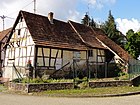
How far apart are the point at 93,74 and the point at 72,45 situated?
4830mm

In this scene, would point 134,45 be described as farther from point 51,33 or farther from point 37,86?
point 37,86

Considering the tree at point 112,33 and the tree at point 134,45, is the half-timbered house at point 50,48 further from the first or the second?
the tree at point 112,33

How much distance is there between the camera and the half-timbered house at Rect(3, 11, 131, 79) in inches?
1259

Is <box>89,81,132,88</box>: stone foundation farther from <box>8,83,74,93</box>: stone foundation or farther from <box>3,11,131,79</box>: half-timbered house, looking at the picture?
<box>3,11,131,79</box>: half-timbered house

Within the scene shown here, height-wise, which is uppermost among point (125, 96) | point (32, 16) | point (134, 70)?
point (32, 16)

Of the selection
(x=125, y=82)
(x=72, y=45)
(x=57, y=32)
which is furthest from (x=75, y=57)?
(x=125, y=82)

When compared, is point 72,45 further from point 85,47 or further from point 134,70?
point 134,70

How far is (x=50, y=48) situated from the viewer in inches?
1298

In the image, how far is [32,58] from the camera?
31938 mm

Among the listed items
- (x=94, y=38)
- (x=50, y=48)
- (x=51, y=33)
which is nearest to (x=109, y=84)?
(x=50, y=48)

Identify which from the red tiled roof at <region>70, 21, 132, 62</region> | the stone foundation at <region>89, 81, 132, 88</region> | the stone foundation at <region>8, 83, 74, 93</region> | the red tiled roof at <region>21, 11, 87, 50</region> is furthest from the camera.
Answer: the red tiled roof at <region>70, 21, 132, 62</region>

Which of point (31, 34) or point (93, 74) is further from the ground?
point (31, 34)

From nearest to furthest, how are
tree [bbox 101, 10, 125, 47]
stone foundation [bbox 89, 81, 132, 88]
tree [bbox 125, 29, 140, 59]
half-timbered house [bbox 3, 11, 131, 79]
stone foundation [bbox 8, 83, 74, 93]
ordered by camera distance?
1. stone foundation [bbox 8, 83, 74, 93]
2. stone foundation [bbox 89, 81, 132, 88]
3. half-timbered house [bbox 3, 11, 131, 79]
4. tree [bbox 125, 29, 140, 59]
5. tree [bbox 101, 10, 125, 47]

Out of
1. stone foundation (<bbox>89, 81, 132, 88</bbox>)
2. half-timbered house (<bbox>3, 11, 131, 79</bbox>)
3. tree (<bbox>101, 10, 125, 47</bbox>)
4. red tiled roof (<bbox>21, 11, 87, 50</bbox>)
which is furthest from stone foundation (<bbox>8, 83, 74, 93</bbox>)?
tree (<bbox>101, 10, 125, 47</bbox>)
